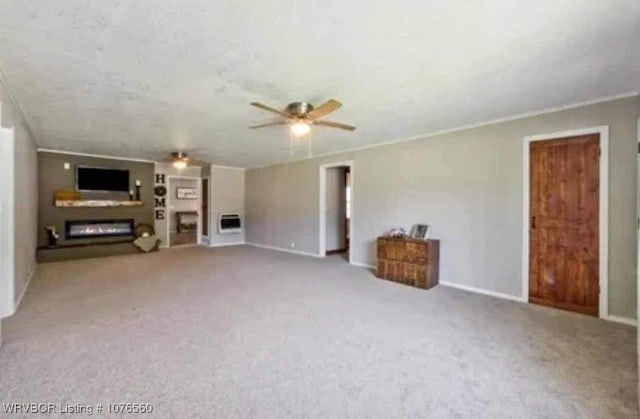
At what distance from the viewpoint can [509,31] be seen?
2020 mm

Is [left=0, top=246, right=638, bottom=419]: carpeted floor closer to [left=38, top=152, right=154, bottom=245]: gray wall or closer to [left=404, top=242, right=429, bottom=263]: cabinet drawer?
[left=404, top=242, right=429, bottom=263]: cabinet drawer

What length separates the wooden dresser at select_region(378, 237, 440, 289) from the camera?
14.8 ft

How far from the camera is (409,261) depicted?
4.68m

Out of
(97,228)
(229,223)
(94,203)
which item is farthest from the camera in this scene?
(229,223)

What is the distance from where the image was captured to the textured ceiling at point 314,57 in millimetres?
1823

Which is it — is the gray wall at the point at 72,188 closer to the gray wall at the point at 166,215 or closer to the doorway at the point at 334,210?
the gray wall at the point at 166,215

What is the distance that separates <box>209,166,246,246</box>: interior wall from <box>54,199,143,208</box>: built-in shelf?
1.77 m

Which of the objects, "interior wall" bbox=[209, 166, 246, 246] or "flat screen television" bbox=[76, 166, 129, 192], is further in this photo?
"interior wall" bbox=[209, 166, 246, 246]

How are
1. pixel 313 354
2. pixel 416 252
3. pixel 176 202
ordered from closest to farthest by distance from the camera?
pixel 313 354, pixel 416 252, pixel 176 202

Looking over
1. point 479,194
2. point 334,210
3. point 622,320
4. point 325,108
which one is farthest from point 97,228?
point 622,320

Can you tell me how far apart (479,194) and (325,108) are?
8.35 ft

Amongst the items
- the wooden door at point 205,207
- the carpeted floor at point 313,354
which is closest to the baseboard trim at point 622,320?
the carpeted floor at point 313,354

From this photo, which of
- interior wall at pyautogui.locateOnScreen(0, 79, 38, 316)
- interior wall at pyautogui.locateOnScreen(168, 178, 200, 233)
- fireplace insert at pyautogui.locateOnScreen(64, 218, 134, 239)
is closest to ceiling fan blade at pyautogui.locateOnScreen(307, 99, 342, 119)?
interior wall at pyautogui.locateOnScreen(0, 79, 38, 316)

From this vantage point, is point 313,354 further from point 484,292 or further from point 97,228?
point 97,228
